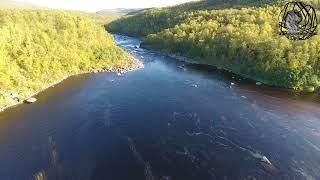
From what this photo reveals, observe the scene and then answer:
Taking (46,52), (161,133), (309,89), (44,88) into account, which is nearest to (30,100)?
(44,88)

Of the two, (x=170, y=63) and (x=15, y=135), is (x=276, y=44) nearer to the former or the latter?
(x=170, y=63)

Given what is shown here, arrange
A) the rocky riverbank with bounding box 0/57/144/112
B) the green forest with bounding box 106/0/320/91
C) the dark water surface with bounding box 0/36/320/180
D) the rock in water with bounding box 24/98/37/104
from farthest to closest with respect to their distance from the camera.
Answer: the green forest with bounding box 106/0/320/91
the rock in water with bounding box 24/98/37/104
the rocky riverbank with bounding box 0/57/144/112
the dark water surface with bounding box 0/36/320/180

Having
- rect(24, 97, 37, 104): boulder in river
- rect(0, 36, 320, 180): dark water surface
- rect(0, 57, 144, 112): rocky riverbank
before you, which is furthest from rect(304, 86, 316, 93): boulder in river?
rect(24, 97, 37, 104): boulder in river

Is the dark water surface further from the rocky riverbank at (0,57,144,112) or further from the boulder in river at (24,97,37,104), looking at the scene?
the rocky riverbank at (0,57,144,112)

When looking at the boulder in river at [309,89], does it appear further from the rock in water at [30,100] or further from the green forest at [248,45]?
the rock in water at [30,100]

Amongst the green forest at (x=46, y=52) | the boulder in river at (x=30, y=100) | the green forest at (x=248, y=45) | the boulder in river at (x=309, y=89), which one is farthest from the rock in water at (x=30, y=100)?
the boulder in river at (x=309, y=89)

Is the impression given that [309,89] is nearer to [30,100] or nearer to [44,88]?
[44,88]
